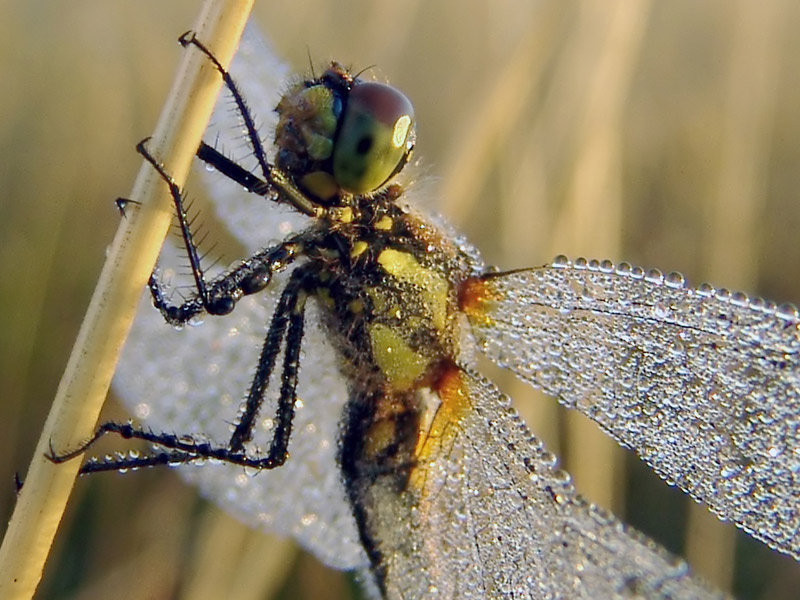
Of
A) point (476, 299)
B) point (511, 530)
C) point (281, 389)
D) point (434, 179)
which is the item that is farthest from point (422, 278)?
point (511, 530)

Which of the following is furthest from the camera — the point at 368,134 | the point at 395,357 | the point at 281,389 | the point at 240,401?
the point at 240,401

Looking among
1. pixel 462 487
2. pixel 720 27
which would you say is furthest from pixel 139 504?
pixel 720 27

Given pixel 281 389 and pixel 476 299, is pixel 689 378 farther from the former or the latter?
pixel 281 389

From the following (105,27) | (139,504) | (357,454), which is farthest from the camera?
(105,27)

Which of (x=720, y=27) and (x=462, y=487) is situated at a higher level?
(x=720, y=27)

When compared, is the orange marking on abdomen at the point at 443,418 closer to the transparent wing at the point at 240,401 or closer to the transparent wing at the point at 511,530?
the transparent wing at the point at 511,530

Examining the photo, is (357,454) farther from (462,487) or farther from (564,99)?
(564,99)

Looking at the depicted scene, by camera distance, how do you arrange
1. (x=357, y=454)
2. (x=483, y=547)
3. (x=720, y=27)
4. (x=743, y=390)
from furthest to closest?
(x=720, y=27)
(x=357, y=454)
(x=483, y=547)
(x=743, y=390)
